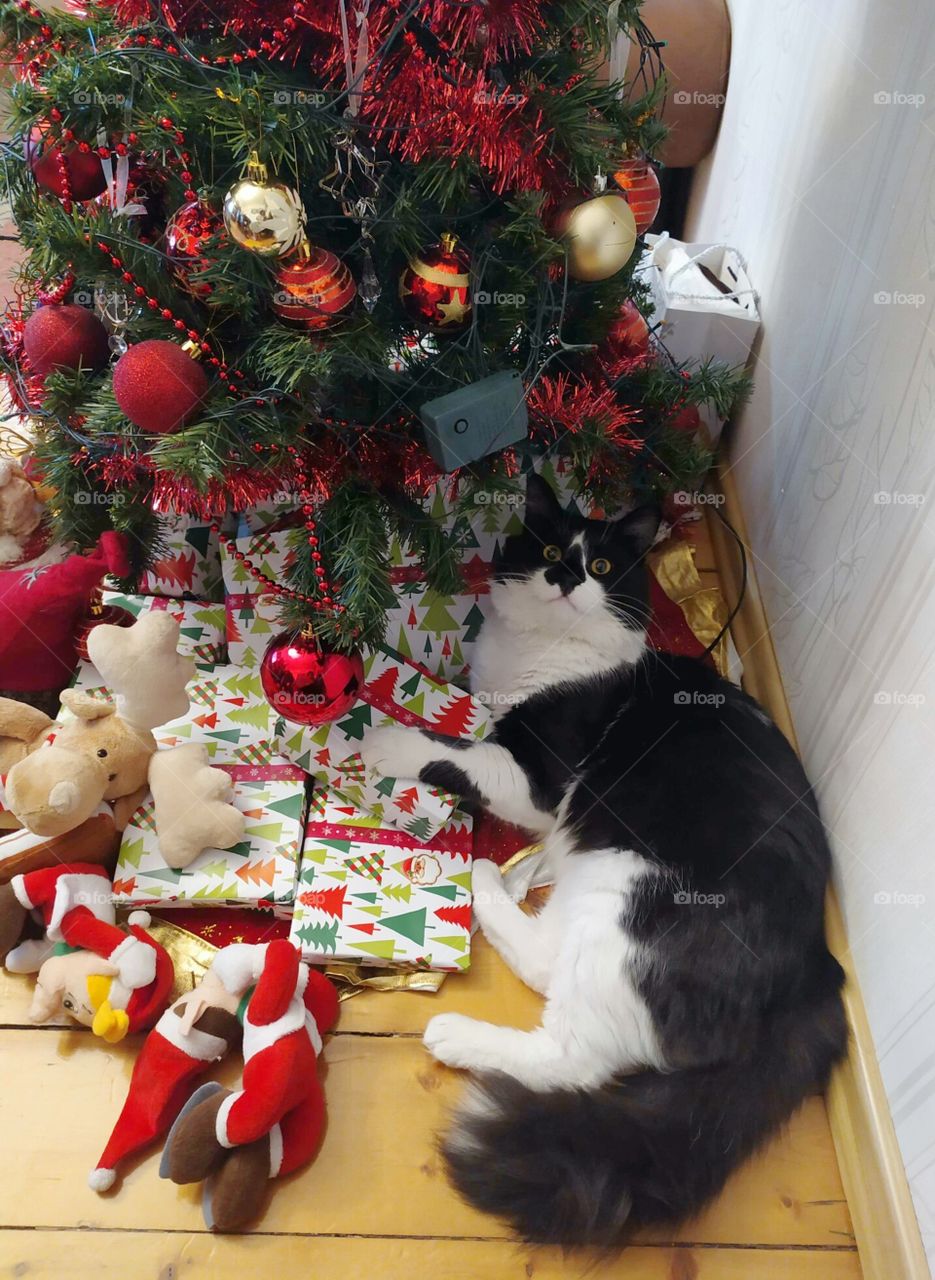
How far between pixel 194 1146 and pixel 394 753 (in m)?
0.53

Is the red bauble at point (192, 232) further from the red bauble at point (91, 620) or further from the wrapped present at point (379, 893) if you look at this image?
the wrapped present at point (379, 893)

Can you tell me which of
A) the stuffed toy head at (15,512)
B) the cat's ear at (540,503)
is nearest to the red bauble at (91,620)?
the stuffed toy head at (15,512)

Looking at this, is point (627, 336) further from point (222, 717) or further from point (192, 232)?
point (222, 717)

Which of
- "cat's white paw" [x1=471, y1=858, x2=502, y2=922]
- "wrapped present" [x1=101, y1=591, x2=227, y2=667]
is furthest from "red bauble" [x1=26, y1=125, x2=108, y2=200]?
"cat's white paw" [x1=471, y1=858, x2=502, y2=922]

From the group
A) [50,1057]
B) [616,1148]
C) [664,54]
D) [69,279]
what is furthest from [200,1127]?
[664,54]

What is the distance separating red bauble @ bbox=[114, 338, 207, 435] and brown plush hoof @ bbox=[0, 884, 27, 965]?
64cm

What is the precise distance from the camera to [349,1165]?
1049mm

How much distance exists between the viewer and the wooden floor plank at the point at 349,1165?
1005 mm

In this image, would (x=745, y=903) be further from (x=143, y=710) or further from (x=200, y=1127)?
(x=143, y=710)

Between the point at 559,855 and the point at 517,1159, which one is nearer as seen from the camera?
the point at 517,1159

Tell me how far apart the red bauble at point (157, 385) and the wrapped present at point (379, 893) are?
632mm

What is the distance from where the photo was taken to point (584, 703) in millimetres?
1318

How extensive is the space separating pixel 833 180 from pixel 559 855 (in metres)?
1.13

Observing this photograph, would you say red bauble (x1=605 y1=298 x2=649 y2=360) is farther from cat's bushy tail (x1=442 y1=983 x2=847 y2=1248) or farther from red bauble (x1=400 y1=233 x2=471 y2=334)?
cat's bushy tail (x1=442 y1=983 x2=847 y2=1248)
